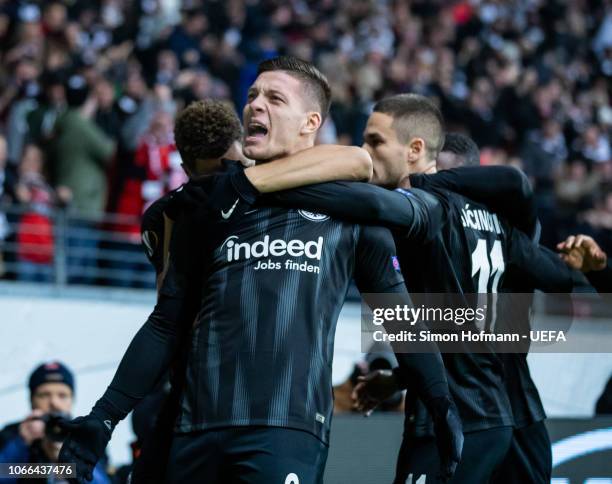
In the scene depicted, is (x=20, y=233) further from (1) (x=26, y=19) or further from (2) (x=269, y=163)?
(2) (x=269, y=163)

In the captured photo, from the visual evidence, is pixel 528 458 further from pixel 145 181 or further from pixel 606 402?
pixel 145 181

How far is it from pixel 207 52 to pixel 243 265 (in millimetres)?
10457

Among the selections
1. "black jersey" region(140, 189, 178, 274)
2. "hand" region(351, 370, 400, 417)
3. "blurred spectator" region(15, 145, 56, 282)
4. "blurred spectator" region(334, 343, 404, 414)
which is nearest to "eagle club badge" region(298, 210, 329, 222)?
"black jersey" region(140, 189, 178, 274)

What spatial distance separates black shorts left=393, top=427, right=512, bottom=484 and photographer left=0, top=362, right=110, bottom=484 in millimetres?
1878

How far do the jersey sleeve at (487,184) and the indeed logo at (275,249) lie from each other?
2.94 feet

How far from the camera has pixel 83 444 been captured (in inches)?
141

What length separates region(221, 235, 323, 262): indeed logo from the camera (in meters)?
3.66

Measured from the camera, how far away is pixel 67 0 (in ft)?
44.2

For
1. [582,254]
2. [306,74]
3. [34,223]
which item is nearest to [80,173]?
[34,223]

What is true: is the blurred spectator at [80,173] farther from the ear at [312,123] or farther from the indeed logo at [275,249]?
the indeed logo at [275,249]

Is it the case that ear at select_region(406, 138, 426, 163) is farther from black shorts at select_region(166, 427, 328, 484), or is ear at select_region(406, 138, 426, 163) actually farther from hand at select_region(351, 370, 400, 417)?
black shorts at select_region(166, 427, 328, 484)

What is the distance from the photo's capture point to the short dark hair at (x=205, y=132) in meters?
4.39

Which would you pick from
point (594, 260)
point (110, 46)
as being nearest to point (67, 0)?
point (110, 46)

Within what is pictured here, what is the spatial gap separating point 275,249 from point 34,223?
678cm
